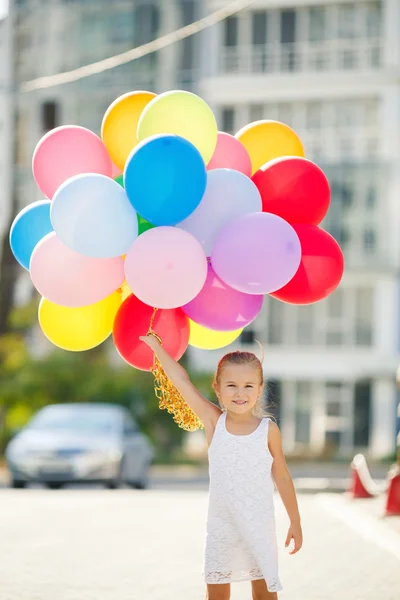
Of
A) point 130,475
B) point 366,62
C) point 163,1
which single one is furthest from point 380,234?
point 130,475

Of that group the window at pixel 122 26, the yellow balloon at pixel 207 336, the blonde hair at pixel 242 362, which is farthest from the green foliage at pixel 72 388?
the blonde hair at pixel 242 362

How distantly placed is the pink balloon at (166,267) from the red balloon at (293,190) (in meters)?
0.63

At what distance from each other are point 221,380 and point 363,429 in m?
30.0

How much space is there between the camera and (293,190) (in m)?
6.63

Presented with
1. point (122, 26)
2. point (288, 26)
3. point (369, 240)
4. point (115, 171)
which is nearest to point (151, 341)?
point (115, 171)

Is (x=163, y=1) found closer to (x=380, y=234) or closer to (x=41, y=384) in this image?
(x=380, y=234)

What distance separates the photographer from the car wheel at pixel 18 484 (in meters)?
19.0

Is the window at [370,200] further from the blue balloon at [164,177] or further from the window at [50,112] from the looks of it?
the blue balloon at [164,177]

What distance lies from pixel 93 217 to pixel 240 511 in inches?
65.3

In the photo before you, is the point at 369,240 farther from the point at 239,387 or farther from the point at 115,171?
the point at 239,387

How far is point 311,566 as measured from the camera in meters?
→ 9.16

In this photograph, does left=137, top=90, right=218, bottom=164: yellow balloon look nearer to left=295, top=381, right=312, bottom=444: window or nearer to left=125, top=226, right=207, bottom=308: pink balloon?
left=125, top=226, right=207, bottom=308: pink balloon

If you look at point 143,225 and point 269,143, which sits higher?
point 269,143

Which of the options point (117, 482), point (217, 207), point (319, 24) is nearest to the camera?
point (217, 207)
